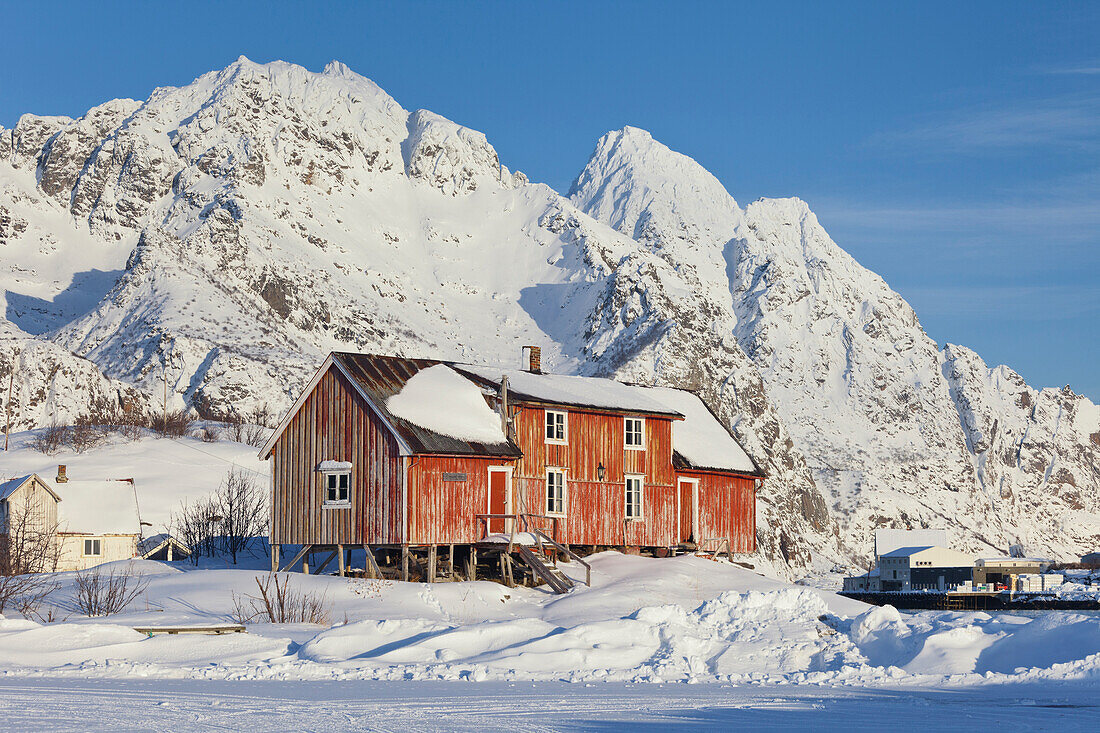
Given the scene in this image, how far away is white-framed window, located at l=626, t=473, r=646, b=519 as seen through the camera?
4662 cm

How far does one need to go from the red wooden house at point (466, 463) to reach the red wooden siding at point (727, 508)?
80 centimetres

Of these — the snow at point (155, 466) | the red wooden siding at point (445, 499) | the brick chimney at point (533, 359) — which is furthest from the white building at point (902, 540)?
the red wooden siding at point (445, 499)

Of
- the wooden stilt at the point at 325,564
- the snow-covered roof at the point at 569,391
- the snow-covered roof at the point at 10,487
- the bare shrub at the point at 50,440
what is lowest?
the wooden stilt at the point at 325,564

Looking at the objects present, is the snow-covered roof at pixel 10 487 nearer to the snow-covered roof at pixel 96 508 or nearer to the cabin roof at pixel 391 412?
the snow-covered roof at pixel 96 508

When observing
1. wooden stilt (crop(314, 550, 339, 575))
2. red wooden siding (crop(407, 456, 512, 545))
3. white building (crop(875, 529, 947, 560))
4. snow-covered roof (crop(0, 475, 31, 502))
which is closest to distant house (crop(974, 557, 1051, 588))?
white building (crop(875, 529, 947, 560))

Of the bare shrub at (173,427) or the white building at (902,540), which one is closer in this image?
the bare shrub at (173,427)

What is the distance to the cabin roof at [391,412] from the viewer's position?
3997 centimetres

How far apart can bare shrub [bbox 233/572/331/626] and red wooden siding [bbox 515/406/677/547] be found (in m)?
10.3

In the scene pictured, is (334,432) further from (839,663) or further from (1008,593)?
(1008,593)

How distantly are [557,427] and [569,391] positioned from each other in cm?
247

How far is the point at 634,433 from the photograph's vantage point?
46.9 m

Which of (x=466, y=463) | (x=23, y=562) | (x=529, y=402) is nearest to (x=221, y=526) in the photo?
(x=23, y=562)

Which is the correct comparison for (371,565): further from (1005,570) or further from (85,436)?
(1005,570)

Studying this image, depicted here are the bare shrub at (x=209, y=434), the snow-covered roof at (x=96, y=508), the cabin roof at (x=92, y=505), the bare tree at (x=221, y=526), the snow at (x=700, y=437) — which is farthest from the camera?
the bare shrub at (x=209, y=434)
